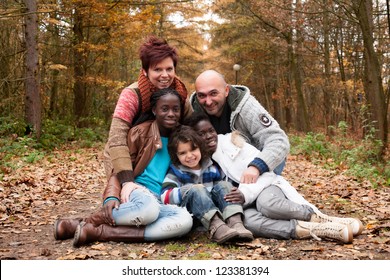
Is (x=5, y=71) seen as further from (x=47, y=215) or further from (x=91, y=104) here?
(x=47, y=215)

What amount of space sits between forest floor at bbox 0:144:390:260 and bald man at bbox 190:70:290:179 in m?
0.93

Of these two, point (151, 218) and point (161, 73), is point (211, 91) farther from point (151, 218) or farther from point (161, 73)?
point (151, 218)

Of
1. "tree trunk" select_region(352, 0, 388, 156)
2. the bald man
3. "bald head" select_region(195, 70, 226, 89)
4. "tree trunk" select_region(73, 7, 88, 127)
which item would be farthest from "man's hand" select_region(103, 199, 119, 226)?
"tree trunk" select_region(73, 7, 88, 127)

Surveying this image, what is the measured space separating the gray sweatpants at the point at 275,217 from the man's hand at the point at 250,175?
19 centimetres

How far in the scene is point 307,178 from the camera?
25.9ft

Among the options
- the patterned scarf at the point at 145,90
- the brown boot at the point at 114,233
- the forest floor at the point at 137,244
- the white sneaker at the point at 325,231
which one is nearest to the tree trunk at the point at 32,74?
the forest floor at the point at 137,244

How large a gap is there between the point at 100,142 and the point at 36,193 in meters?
8.83

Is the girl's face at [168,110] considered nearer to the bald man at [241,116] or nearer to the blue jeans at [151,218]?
the bald man at [241,116]

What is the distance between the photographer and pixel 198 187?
3.77 m

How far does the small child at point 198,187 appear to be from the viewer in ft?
11.8

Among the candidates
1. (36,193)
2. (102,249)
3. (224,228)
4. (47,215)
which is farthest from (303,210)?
(36,193)

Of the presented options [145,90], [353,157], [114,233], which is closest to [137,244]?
[114,233]

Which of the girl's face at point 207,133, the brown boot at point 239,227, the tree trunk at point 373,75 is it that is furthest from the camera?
the tree trunk at point 373,75

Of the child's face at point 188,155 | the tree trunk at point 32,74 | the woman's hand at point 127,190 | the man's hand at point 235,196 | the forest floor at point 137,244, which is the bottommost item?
the forest floor at point 137,244
